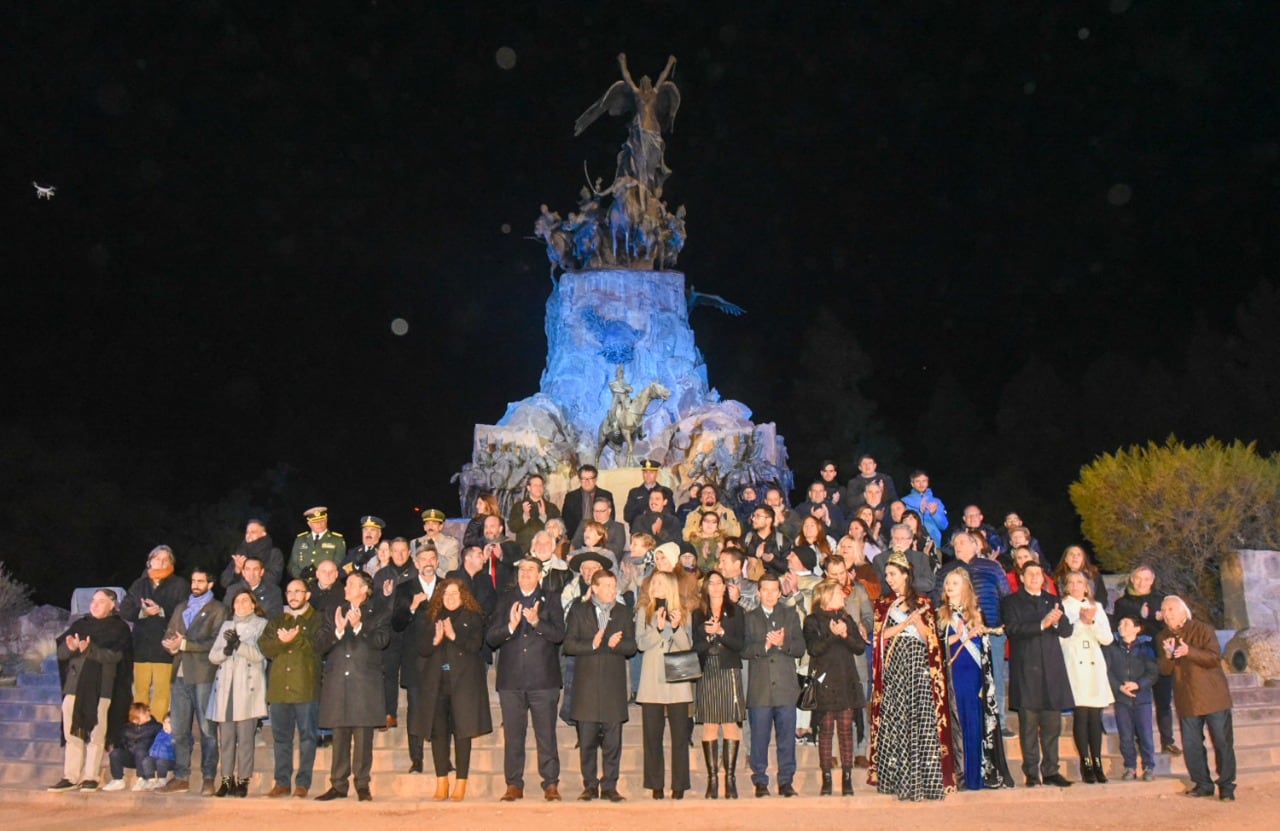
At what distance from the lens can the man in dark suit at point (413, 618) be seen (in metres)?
9.80

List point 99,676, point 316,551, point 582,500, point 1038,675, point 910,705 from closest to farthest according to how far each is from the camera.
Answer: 1. point 910,705
2. point 1038,675
3. point 99,676
4. point 316,551
5. point 582,500

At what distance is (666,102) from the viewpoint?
93.0ft

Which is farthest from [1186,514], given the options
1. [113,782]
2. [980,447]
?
[980,447]

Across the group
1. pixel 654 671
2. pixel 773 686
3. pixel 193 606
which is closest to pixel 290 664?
pixel 193 606

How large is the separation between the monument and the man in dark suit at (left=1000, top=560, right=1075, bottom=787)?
41.1ft

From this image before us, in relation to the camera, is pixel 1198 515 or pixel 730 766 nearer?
pixel 730 766

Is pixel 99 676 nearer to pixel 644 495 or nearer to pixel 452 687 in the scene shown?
pixel 452 687

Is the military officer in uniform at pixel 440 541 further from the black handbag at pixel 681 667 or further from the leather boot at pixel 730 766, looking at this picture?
the leather boot at pixel 730 766

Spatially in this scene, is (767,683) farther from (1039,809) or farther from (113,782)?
(113,782)

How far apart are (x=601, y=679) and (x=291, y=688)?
7.54 ft

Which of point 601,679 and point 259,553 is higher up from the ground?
point 259,553

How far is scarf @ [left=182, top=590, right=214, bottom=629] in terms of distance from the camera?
10265 millimetres

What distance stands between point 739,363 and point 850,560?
36186mm

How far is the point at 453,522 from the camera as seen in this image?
66.6 feet
